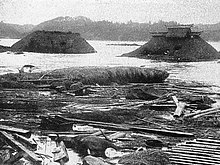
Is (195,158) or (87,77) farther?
(87,77)

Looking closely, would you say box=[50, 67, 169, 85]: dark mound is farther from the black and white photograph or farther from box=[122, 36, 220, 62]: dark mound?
box=[122, 36, 220, 62]: dark mound

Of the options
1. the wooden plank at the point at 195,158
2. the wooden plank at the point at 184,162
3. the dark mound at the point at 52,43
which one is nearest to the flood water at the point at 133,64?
the dark mound at the point at 52,43

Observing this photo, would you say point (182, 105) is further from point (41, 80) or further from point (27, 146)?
point (41, 80)

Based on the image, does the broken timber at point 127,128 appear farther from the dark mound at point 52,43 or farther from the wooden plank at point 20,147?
the dark mound at point 52,43

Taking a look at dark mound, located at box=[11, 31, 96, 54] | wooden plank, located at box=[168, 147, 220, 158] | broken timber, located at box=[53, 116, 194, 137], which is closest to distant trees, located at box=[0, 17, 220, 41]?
dark mound, located at box=[11, 31, 96, 54]

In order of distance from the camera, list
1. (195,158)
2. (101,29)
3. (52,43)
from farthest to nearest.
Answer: (101,29) → (52,43) → (195,158)

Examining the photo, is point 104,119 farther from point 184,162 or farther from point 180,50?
point 180,50

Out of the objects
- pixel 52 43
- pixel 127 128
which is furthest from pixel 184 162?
pixel 52 43
